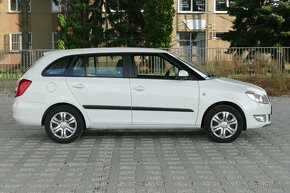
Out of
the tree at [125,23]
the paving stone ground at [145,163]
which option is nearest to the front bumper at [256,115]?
the paving stone ground at [145,163]

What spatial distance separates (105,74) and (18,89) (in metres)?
1.59

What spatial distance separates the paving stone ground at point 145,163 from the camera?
5359 mm

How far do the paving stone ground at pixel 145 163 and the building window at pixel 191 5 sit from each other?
84.5 ft

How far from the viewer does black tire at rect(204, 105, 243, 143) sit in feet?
25.7

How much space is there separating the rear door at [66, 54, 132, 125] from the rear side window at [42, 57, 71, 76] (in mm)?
125

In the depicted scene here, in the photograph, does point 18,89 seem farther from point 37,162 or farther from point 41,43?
point 41,43

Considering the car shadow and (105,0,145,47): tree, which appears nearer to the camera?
the car shadow

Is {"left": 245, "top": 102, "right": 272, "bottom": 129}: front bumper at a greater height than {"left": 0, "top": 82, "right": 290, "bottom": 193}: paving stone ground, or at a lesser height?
greater

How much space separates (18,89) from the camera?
7.91 m

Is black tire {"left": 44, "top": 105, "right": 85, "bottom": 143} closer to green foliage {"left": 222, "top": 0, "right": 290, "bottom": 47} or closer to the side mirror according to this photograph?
the side mirror

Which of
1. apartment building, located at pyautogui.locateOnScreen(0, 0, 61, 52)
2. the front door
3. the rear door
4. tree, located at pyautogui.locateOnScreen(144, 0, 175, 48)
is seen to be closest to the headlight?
the front door

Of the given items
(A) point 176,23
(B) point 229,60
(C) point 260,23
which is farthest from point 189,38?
(B) point 229,60

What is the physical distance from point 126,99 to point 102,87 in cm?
48

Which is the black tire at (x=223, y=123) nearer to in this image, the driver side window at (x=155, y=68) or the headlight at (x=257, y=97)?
the headlight at (x=257, y=97)
